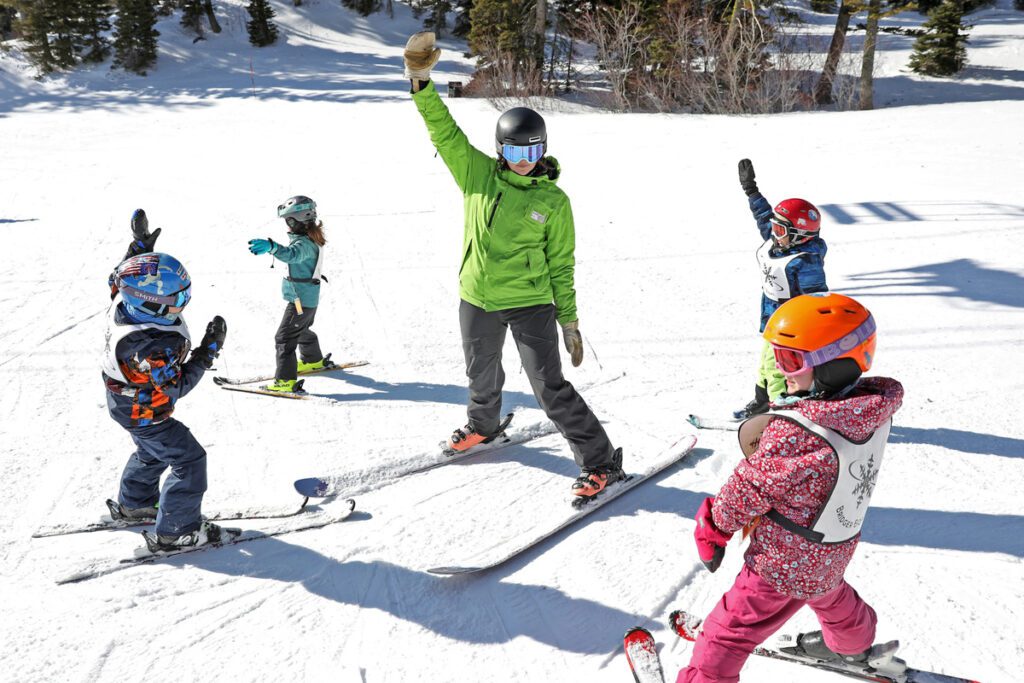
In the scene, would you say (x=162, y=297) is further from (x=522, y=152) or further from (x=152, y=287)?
(x=522, y=152)

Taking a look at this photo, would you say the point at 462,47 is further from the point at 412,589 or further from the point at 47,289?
the point at 412,589

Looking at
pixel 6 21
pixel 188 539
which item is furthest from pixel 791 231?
pixel 6 21

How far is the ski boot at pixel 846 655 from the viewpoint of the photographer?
8.95ft

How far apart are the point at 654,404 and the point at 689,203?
5901mm

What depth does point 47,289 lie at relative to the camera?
775 cm

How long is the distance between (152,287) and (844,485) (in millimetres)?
2943

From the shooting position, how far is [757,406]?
4.95 metres

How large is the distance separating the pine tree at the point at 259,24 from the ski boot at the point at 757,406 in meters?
29.7

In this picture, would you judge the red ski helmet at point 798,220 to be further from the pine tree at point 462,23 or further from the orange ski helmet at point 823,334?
the pine tree at point 462,23

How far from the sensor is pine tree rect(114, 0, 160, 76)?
24.9 m

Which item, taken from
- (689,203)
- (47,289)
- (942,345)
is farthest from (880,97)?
(47,289)

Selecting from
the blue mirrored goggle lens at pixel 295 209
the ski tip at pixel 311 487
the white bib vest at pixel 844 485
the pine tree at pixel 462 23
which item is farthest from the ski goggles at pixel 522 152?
the pine tree at pixel 462 23

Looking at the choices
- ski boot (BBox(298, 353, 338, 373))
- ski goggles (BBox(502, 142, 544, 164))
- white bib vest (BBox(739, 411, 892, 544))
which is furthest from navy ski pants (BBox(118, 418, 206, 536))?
white bib vest (BBox(739, 411, 892, 544))

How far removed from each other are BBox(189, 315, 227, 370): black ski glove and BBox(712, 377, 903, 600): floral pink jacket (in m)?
2.45
